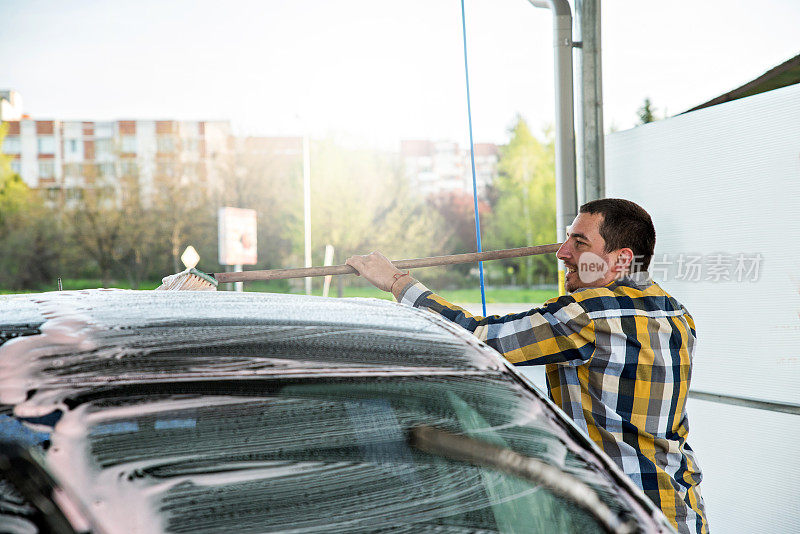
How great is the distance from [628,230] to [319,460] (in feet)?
3.90

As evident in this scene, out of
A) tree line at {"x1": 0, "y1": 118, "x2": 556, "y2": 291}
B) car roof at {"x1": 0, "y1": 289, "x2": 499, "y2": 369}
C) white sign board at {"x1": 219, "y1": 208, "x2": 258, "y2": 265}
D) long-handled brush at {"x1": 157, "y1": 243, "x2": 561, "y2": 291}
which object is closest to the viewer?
car roof at {"x1": 0, "y1": 289, "x2": 499, "y2": 369}

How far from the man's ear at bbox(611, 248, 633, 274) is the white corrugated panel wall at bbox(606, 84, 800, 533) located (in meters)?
1.18

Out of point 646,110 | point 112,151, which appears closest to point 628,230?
point 112,151

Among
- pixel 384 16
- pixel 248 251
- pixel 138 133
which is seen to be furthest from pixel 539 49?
pixel 248 251

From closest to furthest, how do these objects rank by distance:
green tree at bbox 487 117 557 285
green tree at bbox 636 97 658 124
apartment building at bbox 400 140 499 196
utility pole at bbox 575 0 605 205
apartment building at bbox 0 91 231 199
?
utility pole at bbox 575 0 605 205 → apartment building at bbox 0 91 231 199 → green tree at bbox 487 117 557 285 → green tree at bbox 636 97 658 124 → apartment building at bbox 400 140 499 196

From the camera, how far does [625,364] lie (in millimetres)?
1659

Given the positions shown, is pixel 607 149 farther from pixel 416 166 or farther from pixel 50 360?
pixel 416 166

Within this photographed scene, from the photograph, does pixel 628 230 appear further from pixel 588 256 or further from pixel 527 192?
pixel 527 192

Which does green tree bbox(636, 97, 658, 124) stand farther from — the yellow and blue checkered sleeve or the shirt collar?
the yellow and blue checkered sleeve

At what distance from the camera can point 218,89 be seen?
136 ft

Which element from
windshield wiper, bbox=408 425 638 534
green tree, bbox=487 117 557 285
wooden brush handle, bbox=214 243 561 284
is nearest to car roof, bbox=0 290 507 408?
windshield wiper, bbox=408 425 638 534

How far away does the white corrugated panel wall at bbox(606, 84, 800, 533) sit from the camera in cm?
269

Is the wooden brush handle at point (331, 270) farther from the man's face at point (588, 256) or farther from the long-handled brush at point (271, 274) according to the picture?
the man's face at point (588, 256)

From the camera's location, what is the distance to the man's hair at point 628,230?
1.87 metres
